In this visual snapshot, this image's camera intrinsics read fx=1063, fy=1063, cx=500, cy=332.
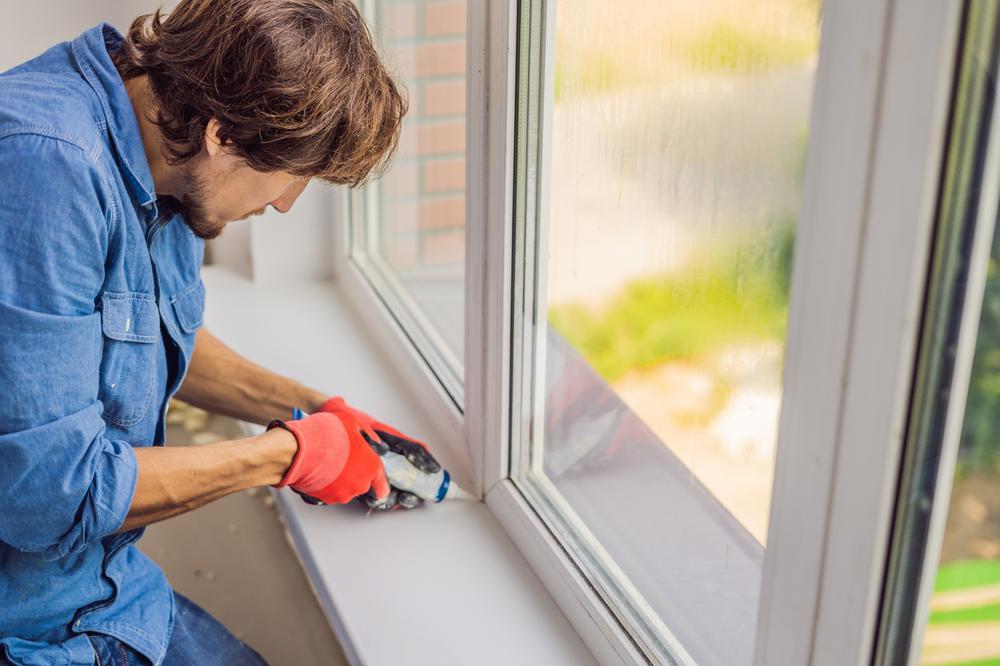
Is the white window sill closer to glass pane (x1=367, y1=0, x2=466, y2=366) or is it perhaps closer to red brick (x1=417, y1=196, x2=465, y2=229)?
glass pane (x1=367, y1=0, x2=466, y2=366)

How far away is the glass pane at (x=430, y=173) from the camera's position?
166 centimetres

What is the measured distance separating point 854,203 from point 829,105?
6 centimetres

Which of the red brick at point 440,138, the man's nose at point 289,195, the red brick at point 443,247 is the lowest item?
the red brick at point 443,247

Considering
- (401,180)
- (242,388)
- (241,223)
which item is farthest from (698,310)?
(241,223)

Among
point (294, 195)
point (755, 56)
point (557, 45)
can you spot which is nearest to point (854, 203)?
point (755, 56)

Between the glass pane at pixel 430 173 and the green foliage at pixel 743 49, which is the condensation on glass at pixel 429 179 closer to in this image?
the glass pane at pixel 430 173

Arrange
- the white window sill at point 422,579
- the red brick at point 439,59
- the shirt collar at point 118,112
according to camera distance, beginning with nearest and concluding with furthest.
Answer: the shirt collar at point 118,112 → the white window sill at point 422,579 → the red brick at point 439,59

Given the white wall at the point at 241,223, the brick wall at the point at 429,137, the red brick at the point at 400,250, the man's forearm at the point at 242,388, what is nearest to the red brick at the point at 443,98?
the brick wall at the point at 429,137

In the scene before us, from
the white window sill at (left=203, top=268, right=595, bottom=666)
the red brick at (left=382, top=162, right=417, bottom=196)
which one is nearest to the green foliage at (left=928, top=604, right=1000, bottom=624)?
the white window sill at (left=203, top=268, right=595, bottom=666)

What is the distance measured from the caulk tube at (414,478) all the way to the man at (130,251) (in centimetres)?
7

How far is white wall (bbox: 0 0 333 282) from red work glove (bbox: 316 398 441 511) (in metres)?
0.69

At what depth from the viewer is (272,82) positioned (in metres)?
1.02

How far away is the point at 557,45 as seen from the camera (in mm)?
1144

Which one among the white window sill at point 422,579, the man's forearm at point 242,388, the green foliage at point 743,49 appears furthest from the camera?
the man's forearm at point 242,388
